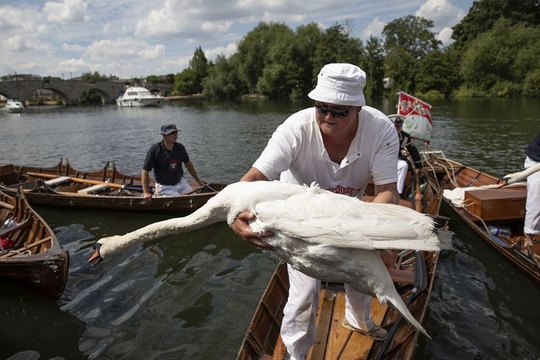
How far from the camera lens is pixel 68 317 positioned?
663cm

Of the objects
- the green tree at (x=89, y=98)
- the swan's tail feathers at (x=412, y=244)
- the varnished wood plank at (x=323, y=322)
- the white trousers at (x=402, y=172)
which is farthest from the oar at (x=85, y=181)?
the green tree at (x=89, y=98)

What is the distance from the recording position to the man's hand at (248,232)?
2.82 meters

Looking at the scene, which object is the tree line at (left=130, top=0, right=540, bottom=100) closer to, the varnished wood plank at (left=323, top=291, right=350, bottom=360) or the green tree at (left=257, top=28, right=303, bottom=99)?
the green tree at (left=257, top=28, right=303, bottom=99)

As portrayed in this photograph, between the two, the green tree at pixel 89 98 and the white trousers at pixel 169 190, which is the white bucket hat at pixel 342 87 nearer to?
the white trousers at pixel 169 190

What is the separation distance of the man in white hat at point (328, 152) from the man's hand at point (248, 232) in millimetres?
18

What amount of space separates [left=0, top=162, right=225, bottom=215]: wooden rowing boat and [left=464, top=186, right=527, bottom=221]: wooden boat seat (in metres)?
6.41

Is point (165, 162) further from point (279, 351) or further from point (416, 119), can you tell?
point (416, 119)

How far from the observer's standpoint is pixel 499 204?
27.0ft

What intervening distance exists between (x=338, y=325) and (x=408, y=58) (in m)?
65.7

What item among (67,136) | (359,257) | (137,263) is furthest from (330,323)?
(67,136)

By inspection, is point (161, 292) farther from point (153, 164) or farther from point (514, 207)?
point (514, 207)

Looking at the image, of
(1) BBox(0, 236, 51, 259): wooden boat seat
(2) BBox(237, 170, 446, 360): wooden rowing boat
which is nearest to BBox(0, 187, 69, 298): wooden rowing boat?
(1) BBox(0, 236, 51, 259): wooden boat seat

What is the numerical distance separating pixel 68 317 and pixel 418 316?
571 centimetres

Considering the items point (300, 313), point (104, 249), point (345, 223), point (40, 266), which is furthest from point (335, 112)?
point (40, 266)
